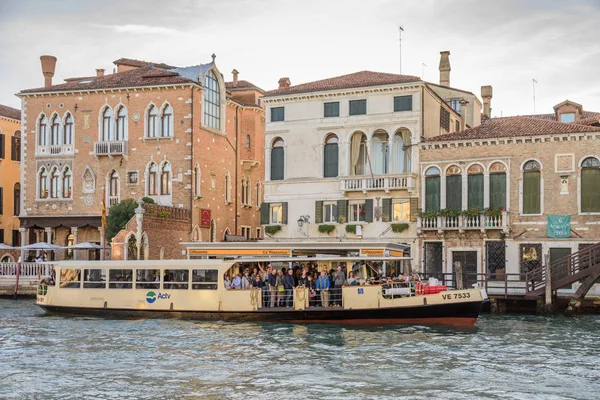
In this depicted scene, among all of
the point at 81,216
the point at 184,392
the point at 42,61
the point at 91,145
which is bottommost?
the point at 184,392

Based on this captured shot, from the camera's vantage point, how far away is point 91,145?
37688 mm

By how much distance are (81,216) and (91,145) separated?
3131 millimetres

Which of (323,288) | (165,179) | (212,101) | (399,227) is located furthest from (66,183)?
Result: (323,288)

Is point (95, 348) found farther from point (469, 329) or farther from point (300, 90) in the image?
point (300, 90)

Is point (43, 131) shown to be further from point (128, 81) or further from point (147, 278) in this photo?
point (147, 278)

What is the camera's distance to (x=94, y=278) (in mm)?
25031

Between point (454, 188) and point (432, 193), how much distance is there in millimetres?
829

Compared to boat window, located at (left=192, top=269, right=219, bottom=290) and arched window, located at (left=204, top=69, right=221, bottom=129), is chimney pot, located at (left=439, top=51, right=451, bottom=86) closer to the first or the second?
arched window, located at (left=204, top=69, right=221, bottom=129)

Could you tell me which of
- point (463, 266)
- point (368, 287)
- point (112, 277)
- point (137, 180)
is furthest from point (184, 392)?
point (137, 180)

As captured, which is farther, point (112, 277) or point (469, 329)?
point (112, 277)

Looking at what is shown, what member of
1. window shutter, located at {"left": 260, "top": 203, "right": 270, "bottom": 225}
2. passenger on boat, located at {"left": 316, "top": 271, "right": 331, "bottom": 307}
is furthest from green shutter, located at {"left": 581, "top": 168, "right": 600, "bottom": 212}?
window shutter, located at {"left": 260, "top": 203, "right": 270, "bottom": 225}

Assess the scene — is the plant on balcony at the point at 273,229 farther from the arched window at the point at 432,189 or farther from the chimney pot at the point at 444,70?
the chimney pot at the point at 444,70

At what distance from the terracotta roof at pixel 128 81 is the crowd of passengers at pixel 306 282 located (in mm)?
14884

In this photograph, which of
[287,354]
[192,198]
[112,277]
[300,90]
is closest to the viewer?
[287,354]
